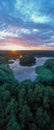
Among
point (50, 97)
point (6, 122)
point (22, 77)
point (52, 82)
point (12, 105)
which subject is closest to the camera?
point (6, 122)

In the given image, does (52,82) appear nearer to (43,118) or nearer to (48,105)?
(48,105)

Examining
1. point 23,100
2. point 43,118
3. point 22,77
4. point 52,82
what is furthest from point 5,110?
point 22,77

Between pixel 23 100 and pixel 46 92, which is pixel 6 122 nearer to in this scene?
pixel 23 100

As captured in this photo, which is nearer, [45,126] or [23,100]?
[45,126]

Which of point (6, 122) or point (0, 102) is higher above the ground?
point (0, 102)

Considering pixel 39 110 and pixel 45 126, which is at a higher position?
pixel 39 110

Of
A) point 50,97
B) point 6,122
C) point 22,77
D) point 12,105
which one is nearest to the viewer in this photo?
point 6,122

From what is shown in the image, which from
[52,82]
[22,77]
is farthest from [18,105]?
[22,77]

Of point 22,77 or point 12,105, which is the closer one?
point 12,105

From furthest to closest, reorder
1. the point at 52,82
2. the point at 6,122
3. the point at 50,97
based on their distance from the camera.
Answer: the point at 52,82 < the point at 50,97 < the point at 6,122
